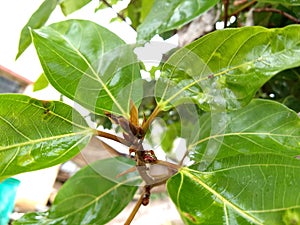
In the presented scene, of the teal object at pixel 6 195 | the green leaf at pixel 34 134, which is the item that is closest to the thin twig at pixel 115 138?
the green leaf at pixel 34 134

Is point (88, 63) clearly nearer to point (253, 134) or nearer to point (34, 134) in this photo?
point (34, 134)

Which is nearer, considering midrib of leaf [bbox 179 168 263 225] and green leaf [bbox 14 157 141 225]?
midrib of leaf [bbox 179 168 263 225]

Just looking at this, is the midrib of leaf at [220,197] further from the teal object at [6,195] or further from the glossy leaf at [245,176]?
the teal object at [6,195]

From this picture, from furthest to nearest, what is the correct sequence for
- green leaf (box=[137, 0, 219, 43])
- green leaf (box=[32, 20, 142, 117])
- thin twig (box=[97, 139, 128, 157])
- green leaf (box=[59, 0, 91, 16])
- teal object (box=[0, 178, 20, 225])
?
teal object (box=[0, 178, 20, 225]) < green leaf (box=[59, 0, 91, 16]) < thin twig (box=[97, 139, 128, 157]) < green leaf (box=[32, 20, 142, 117]) < green leaf (box=[137, 0, 219, 43])

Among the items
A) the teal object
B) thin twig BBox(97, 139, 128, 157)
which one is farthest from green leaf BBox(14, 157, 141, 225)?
the teal object

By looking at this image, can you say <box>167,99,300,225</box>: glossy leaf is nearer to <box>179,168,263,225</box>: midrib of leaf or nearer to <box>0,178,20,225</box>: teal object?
<box>179,168,263,225</box>: midrib of leaf

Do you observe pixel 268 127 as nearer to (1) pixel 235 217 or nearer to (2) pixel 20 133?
(1) pixel 235 217

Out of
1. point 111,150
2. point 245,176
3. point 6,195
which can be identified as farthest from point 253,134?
point 6,195
